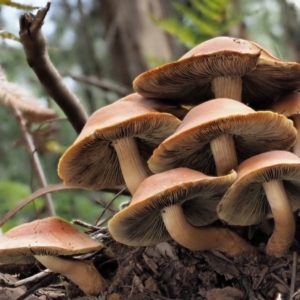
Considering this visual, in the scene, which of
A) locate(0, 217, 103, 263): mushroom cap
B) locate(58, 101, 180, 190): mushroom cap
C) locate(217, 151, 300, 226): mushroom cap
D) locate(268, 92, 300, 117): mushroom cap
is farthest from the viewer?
locate(268, 92, 300, 117): mushroom cap

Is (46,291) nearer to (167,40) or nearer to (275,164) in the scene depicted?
(275,164)

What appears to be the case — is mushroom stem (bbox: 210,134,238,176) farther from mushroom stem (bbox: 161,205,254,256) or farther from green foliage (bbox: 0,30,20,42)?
green foliage (bbox: 0,30,20,42)

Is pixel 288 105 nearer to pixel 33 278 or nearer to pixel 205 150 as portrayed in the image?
pixel 205 150

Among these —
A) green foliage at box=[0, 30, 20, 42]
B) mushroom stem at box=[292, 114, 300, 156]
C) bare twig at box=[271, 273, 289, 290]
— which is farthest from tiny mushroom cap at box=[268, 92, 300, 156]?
green foliage at box=[0, 30, 20, 42]

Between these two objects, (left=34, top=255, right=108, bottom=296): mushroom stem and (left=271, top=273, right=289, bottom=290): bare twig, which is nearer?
(left=271, top=273, right=289, bottom=290): bare twig

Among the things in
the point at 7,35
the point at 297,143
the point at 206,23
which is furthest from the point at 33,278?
the point at 206,23

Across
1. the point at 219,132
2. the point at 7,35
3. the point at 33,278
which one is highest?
the point at 7,35
